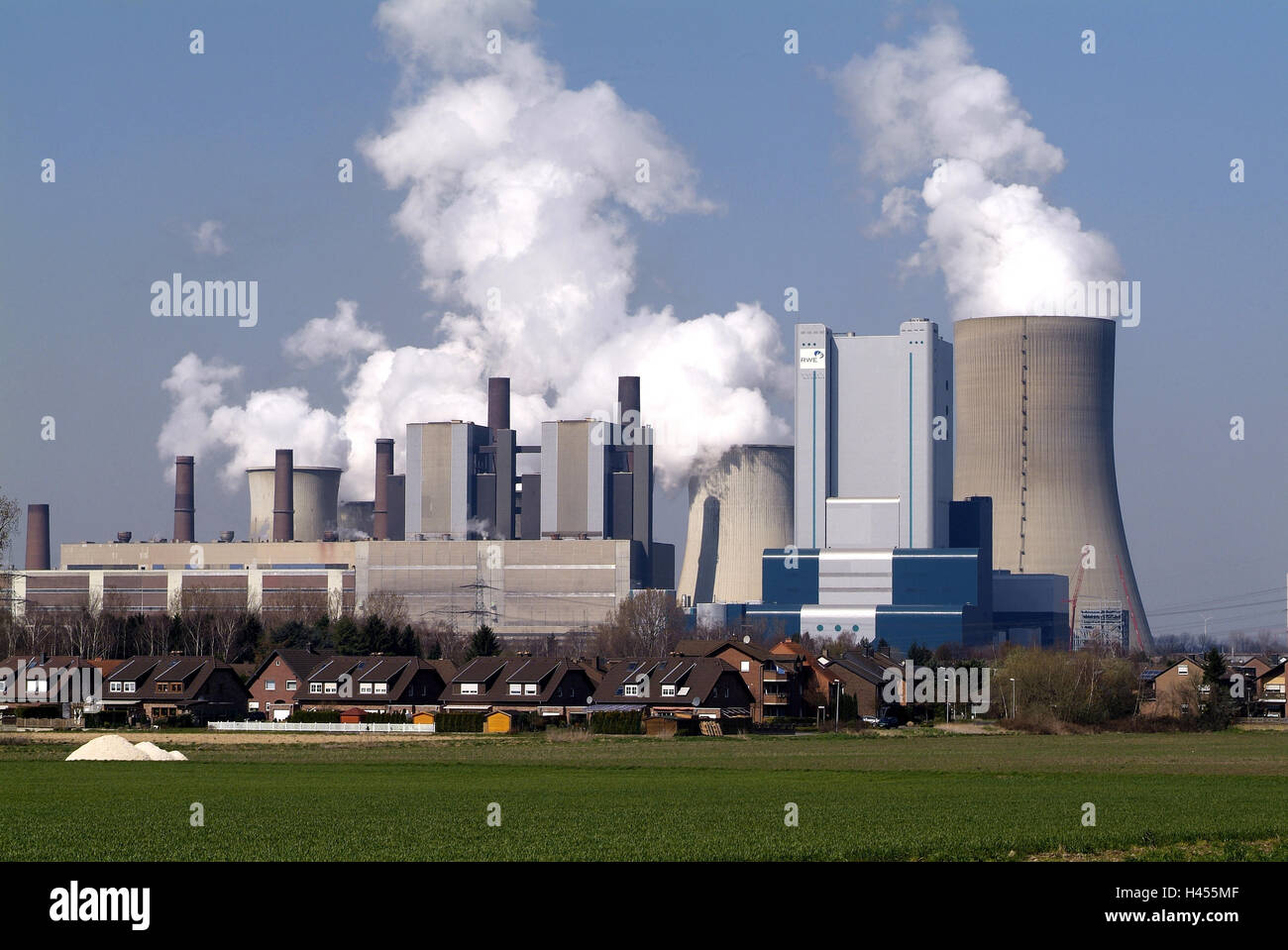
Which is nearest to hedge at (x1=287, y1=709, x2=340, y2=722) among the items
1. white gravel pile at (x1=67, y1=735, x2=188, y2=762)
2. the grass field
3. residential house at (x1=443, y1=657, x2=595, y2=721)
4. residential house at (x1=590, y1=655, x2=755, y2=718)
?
residential house at (x1=443, y1=657, x2=595, y2=721)

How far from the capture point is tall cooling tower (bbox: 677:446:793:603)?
5394 inches

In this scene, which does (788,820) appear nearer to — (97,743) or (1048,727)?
(97,743)

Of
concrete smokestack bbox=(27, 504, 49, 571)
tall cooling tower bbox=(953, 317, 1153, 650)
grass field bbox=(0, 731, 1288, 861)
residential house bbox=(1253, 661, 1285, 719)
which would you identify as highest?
tall cooling tower bbox=(953, 317, 1153, 650)

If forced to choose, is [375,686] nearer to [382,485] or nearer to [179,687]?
[179,687]

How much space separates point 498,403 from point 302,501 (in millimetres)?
19958

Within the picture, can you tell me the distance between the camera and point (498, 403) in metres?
142

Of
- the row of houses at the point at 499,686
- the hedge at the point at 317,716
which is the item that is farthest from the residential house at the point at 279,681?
the hedge at the point at 317,716

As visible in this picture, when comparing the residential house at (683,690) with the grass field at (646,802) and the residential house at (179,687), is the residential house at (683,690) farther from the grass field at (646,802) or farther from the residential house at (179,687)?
the grass field at (646,802)

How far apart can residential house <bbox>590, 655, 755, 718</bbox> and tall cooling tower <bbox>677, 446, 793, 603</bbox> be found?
203 feet

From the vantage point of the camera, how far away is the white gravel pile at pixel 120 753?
44.6 meters

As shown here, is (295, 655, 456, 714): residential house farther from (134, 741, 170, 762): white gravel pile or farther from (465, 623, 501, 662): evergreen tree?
(134, 741, 170, 762): white gravel pile

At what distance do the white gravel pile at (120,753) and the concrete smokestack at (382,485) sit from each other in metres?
98.6

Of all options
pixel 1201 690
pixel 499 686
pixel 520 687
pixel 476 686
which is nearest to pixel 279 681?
pixel 476 686
